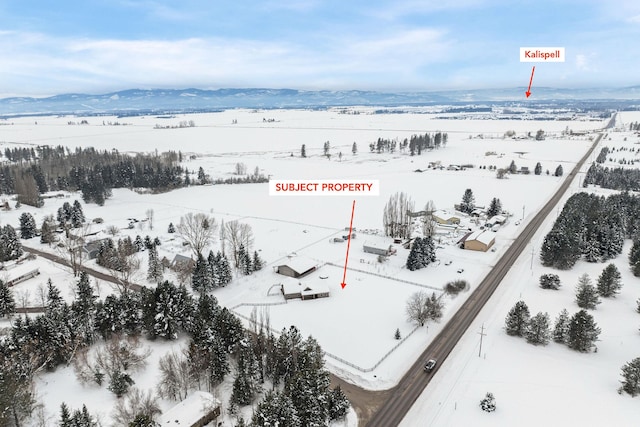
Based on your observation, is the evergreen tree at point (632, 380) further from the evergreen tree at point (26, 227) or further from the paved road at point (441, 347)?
the evergreen tree at point (26, 227)

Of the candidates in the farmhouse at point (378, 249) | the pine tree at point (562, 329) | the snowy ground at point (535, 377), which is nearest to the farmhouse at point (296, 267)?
the farmhouse at point (378, 249)

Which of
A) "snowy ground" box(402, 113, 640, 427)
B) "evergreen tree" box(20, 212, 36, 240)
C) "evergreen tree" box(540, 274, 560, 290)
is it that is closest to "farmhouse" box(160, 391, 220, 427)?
"snowy ground" box(402, 113, 640, 427)

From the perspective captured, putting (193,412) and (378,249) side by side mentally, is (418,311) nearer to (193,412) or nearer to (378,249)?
(378,249)

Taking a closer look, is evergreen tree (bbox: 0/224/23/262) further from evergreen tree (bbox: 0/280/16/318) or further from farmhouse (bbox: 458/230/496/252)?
farmhouse (bbox: 458/230/496/252)

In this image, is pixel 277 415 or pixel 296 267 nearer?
pixel 277 415

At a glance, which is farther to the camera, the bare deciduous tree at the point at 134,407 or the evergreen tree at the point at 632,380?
the evergreen tree at the point at 632,380

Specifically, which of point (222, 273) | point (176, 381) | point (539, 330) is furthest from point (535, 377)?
point (222, 273)
